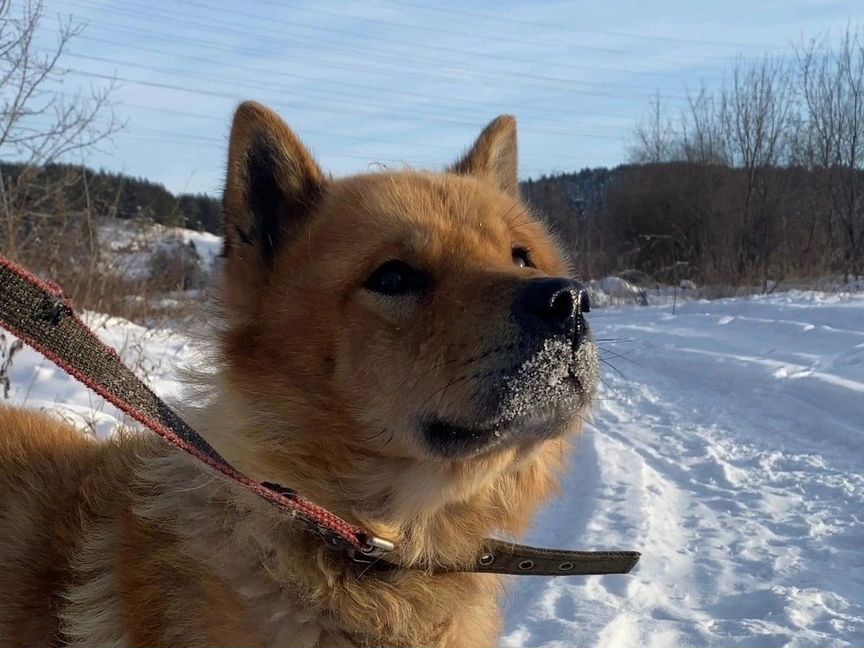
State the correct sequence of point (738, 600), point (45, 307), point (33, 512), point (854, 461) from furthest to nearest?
1. point (854, 461)
2. point (738, 600)
3. point (33, 512)
4. point (45, 307)

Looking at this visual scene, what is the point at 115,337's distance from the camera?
843cm

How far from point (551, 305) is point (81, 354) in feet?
4.00

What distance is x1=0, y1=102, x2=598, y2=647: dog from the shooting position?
2045mm

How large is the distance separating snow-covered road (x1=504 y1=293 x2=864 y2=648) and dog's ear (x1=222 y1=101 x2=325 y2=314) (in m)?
1.61

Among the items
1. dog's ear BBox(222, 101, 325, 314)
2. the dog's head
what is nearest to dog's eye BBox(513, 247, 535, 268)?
the dog's head

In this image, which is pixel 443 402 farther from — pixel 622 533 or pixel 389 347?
pixel 622 533

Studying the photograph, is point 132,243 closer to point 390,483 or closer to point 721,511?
point 721,511

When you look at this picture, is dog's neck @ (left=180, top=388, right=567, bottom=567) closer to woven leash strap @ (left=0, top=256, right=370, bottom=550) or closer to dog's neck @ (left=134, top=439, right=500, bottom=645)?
dog's neck @ (left=134, top=439, right=500, bottom=645)

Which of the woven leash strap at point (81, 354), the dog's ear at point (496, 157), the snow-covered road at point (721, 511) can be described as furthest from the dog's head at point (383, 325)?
the snow-covered road at point (721, 511)

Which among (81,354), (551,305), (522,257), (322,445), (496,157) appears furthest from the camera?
(496,157)

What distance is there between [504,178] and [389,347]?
5.30 feet

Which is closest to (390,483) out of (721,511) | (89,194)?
(721,511)

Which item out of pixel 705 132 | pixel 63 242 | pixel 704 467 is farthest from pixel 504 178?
pixel 705 132

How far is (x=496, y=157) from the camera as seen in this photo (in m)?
3.52
